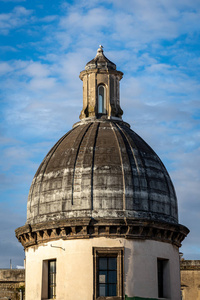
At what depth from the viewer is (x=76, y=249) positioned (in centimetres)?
4038

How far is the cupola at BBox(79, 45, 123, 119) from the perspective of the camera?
45.6 meters

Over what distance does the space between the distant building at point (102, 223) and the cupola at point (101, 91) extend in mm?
1226

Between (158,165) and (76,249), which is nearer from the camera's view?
(76,249)

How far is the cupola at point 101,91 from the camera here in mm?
45594

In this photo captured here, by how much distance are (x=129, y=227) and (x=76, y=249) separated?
9.72ft

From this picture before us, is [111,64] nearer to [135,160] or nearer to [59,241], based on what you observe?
[135,160]

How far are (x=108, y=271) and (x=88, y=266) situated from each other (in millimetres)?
1113

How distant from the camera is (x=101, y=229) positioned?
40.3 metres

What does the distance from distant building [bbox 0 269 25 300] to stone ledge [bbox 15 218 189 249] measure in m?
11.3

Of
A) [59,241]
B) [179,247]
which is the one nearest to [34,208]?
[59,241]

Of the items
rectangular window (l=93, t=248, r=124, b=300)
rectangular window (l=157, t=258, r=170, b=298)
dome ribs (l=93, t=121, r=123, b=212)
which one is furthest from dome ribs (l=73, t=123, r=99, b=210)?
rectangular window (l=157, t=258, r=170, b=298)

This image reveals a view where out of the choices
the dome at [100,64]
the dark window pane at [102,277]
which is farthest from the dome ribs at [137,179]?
the dome at [100,64]

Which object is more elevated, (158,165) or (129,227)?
(158,165)

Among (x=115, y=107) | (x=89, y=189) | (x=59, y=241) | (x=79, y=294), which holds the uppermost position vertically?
(x=115, y=107)
